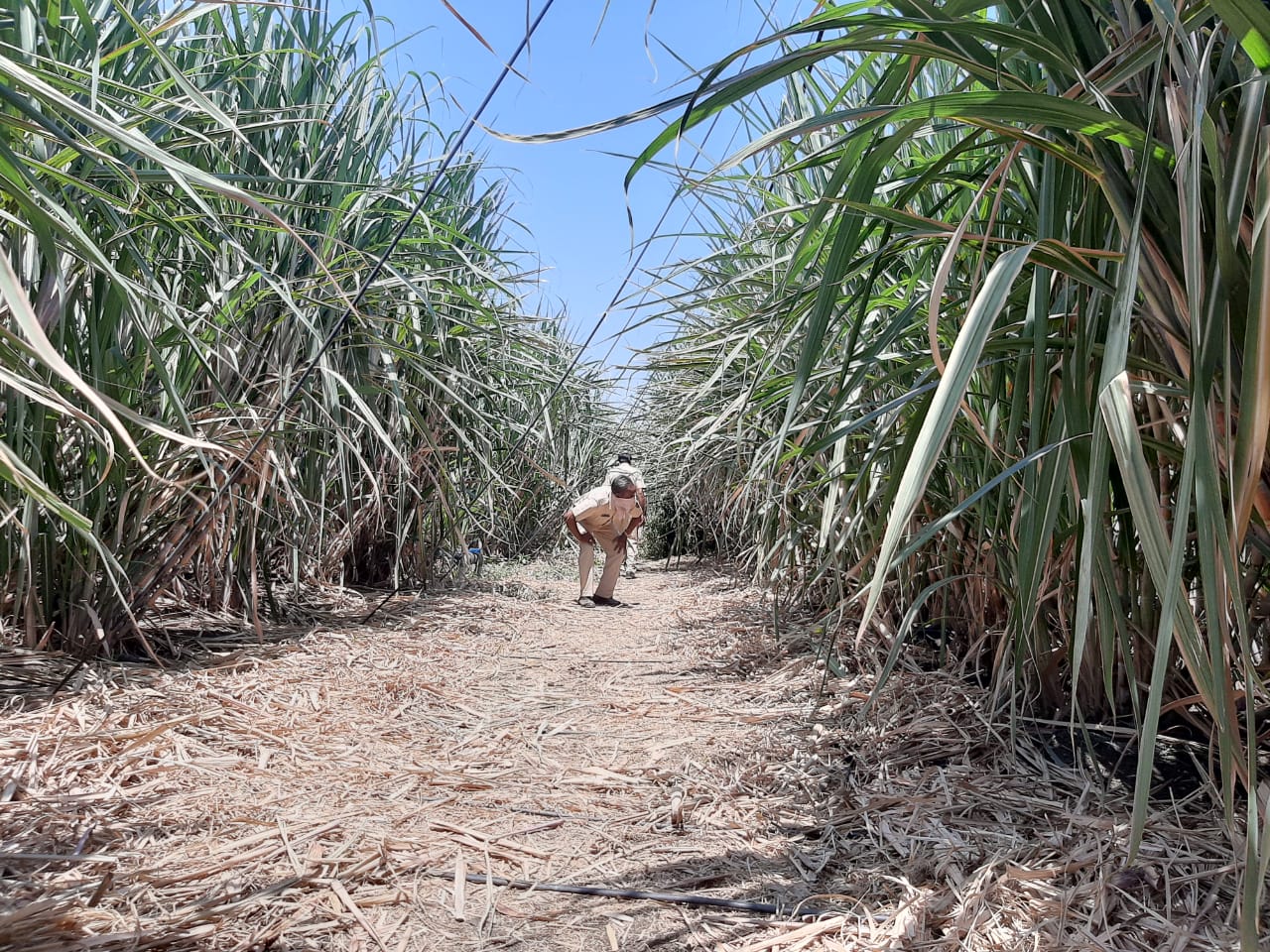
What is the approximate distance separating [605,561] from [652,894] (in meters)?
3.28

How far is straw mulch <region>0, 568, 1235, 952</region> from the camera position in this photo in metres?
0.84

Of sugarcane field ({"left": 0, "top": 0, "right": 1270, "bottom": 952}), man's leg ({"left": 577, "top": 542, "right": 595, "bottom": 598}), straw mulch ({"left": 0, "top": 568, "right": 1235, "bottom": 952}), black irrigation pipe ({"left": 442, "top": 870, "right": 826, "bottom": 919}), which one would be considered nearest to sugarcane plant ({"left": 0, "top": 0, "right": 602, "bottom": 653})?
sugarcane field ({"left": 0, "top": 0, "right": 1270, "bottom": 952})

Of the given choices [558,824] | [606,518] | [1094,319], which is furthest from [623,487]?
[1094,319]

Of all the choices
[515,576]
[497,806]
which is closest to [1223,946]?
[497,806]

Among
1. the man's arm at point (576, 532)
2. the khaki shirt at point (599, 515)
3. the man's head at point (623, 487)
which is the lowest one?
the man's arm at point (576, 532)

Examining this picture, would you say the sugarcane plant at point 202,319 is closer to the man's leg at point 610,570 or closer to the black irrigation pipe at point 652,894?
the black irrigation pipe at point 652,894

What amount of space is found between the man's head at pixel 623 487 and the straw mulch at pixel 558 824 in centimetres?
258

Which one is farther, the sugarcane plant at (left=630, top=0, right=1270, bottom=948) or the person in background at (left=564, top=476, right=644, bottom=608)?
the person in background at (left=564, top=476, right=644, bottom=608)

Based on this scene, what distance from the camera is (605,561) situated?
14.0 ft

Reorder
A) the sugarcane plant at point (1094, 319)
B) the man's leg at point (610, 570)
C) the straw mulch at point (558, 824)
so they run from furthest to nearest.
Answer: the man's leg at point (610, 570) < the straw mulch at point (558, 824) < the sugarcane plant at point (1094, 319)

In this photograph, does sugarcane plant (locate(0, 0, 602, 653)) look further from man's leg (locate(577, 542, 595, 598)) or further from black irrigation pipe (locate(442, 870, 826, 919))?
man's leg (locate(577, 542, 595, 598))

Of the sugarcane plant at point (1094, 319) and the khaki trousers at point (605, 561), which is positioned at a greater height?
the sugarcane plant at point (1094, 319)

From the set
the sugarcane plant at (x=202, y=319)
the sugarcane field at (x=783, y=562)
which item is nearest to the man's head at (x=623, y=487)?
the sugarcane plant at (x=202, y=319)

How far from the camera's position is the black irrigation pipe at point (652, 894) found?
94cm
